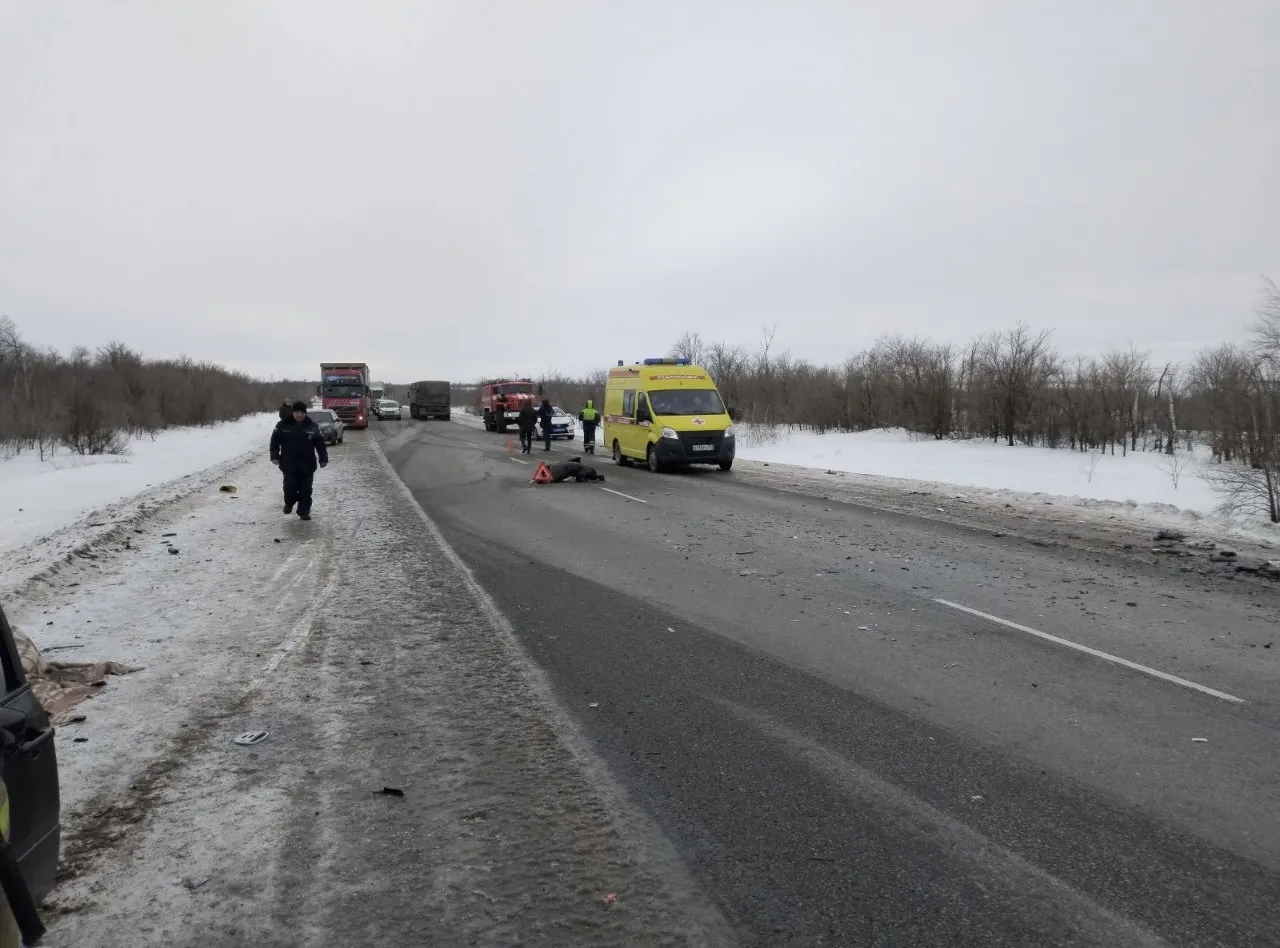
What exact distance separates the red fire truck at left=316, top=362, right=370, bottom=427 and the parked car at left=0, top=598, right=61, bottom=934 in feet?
153

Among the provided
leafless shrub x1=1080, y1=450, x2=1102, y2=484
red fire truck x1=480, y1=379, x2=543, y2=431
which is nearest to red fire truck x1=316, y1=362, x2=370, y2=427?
red fire truck x1=480, y1=379, x2=543, y2=431

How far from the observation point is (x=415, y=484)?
1938cm

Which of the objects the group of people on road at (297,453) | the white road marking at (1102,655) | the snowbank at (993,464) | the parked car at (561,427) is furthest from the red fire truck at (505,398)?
the white road marking at (1102,655)

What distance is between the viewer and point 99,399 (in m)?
32.4

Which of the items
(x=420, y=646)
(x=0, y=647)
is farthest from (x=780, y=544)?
(x=0, y=647)

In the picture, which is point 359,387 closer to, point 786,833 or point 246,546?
point 246,546

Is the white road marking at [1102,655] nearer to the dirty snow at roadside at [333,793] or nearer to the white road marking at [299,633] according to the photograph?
the dirty snow at roadside at [333,793]

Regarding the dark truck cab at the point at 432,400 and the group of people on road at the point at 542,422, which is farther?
the dark truck cab at the point at 432,400

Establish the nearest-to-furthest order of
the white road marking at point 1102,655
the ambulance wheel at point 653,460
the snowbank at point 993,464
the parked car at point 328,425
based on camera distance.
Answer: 1. the white road marking at point 1102,655
2. the snowbank at point 993,464
3. the ambulance wheel at point 653,460
4. the parked car at point 328,425

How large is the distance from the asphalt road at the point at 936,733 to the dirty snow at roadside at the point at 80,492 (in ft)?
19.4

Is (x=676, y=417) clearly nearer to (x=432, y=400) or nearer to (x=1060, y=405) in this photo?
(x=1060, y=405)

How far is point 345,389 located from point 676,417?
1263 inches

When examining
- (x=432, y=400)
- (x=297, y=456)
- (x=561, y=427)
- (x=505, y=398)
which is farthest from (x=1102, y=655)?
(x=432, y=400)

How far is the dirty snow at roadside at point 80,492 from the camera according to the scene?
10.6m
